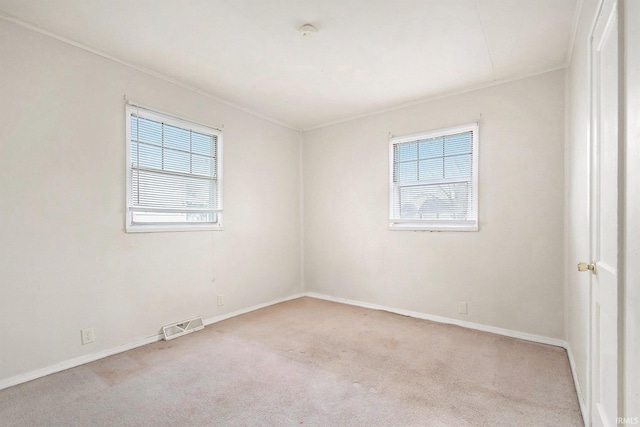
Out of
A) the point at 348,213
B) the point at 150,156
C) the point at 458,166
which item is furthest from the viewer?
the point at 348,213

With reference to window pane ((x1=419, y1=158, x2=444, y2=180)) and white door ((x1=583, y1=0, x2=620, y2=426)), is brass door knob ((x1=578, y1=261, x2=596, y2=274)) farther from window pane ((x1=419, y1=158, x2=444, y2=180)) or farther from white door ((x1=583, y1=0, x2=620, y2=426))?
window pane ((x1=419, y1=158, x2=444, y2=180))

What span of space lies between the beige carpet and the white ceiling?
2.59 m

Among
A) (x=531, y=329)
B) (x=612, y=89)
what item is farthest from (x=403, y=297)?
(x=612, y=89)

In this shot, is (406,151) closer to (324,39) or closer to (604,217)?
(324,39)

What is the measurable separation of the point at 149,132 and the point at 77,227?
3.57ft

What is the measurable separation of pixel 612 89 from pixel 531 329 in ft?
8.42

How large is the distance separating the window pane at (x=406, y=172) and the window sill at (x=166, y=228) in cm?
228

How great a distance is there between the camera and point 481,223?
332 centimetres

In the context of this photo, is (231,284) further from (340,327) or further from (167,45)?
(167,45)

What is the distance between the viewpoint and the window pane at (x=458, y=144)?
3431 millimetres

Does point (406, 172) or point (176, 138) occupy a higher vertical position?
point (176, 138)

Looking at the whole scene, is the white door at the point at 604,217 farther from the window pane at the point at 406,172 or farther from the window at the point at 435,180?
the window pane at the point at 406,172

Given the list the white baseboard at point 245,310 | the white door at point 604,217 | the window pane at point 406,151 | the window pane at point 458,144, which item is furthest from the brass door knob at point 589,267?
the white baseboard at point 245,310

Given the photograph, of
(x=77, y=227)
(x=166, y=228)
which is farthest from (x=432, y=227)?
(x=77, y=227)
